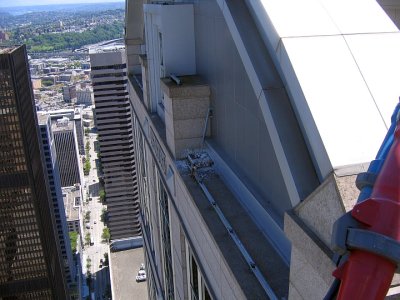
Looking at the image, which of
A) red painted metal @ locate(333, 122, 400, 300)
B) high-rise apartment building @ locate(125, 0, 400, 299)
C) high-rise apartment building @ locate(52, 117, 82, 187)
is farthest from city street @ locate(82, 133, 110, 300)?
red painted metal @ locate(333, 122, 400, 300)

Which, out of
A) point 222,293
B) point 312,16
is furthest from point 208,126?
point 312,16

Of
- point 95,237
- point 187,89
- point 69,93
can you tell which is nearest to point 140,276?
point 187,89

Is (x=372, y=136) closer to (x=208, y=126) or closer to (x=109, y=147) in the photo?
(x=208, y=126)

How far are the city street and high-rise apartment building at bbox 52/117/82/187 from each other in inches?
300

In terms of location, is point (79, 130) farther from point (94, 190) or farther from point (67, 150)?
point (67, 150)

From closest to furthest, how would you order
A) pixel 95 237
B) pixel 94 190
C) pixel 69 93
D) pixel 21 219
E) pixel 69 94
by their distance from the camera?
1. pixel 21 219
2. pixel 95 237
3. pixel 94 190
4. pixel 69 93
5. pixel 69 94

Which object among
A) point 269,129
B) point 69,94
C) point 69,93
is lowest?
point 69,94

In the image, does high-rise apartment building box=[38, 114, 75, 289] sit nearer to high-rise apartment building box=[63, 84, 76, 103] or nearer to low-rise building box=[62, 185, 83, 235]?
low-rise building box=[62, 185, 83, 235]

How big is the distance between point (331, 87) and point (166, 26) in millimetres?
5977

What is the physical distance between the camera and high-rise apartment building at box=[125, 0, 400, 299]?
357cm

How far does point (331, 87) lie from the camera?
383cm

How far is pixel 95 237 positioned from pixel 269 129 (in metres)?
96.3

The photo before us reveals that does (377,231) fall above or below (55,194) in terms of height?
above

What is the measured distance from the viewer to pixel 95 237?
9550 cm
